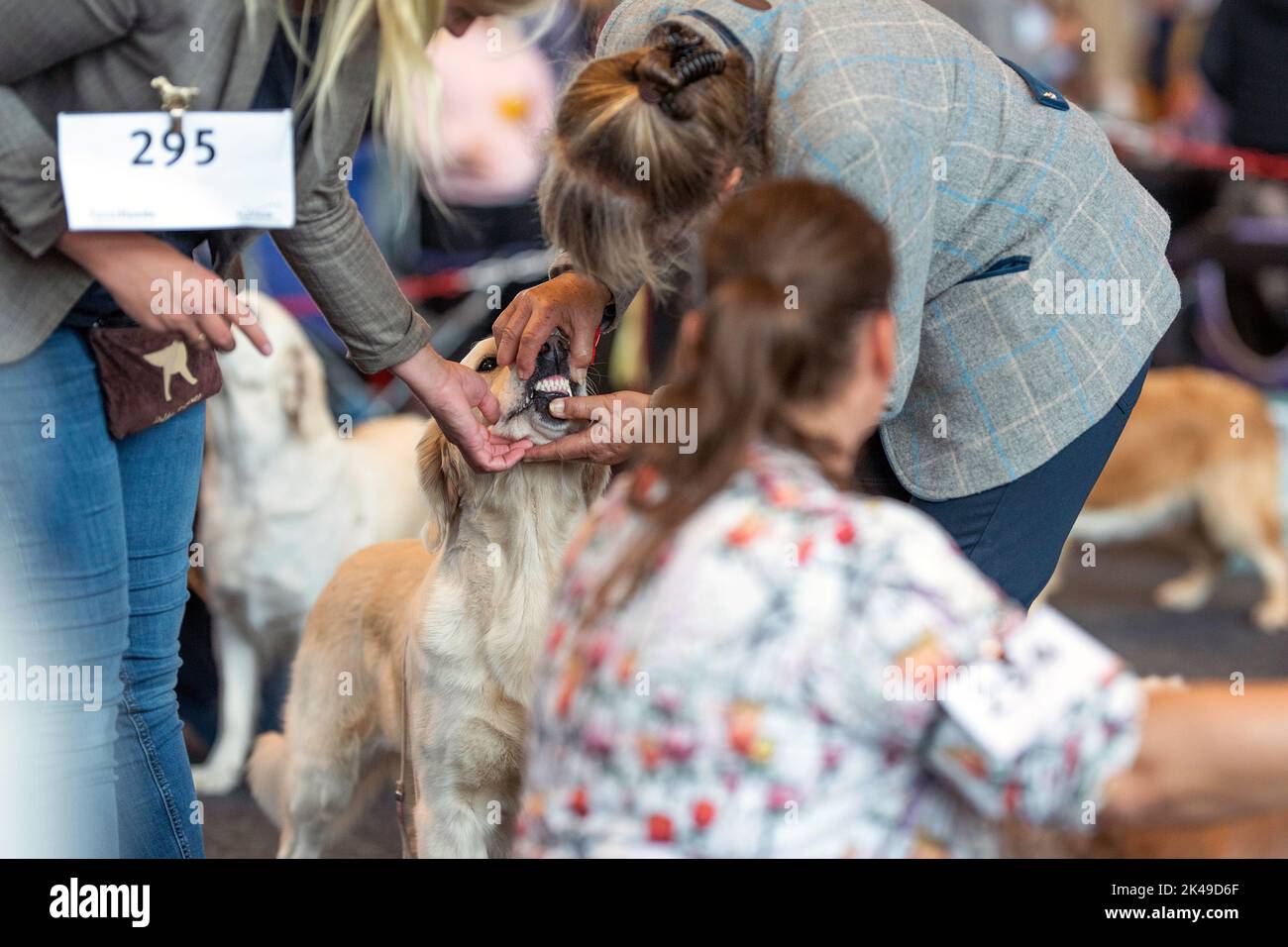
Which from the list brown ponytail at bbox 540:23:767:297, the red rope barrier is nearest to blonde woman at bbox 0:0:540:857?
brown ponytail at bbox 540:23:767:297

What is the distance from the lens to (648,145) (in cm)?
158

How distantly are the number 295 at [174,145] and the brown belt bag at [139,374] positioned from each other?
221 millimetres

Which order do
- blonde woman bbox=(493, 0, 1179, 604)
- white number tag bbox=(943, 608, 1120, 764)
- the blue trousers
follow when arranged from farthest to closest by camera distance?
the blue trousers
blonde woman bbox=(493, 0, 1179, 604)
white number tag bbox=(943, 608, 1120, 764)

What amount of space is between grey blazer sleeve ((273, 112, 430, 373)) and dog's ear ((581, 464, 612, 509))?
1.67 ft

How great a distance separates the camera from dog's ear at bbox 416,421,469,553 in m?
2.30

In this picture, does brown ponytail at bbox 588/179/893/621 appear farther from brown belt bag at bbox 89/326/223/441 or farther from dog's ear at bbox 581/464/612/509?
dog's ear at bbox 581/464/612/509

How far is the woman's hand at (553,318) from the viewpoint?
2.15 metres

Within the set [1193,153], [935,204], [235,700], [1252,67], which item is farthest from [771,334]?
[1193,153]

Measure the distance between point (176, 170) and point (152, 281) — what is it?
128 mm

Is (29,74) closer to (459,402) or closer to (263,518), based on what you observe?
(459,402)

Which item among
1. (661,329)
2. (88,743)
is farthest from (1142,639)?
(88,743)

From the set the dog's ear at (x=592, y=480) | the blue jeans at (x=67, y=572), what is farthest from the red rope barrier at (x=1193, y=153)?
the blue jeans at (x=67, y=572)

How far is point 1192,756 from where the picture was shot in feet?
3.73
